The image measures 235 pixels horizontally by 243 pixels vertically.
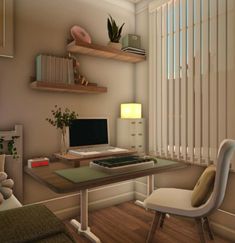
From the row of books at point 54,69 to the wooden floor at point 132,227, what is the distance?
156 cm

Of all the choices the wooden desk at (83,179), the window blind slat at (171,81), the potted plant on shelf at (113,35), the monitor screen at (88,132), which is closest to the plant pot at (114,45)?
the potted plant on shelf at (113,35)

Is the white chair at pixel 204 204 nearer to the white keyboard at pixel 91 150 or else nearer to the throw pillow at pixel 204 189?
the throw pillow at pixel 204 189

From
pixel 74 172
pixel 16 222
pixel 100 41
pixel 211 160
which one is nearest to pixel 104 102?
pixel 100 41

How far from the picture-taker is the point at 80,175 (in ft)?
6.33

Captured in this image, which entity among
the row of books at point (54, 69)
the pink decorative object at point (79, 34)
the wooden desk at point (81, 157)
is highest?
the pink decorative object at point (79, 34)

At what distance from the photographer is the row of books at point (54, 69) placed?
235 cm

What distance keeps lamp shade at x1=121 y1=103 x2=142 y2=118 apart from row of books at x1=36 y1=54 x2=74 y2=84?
2.59 ft

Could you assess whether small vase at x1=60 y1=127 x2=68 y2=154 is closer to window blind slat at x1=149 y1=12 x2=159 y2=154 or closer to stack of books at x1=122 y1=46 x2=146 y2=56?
window blind slat at x1=149 y1=12 x2=159 y2=154

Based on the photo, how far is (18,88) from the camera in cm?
239

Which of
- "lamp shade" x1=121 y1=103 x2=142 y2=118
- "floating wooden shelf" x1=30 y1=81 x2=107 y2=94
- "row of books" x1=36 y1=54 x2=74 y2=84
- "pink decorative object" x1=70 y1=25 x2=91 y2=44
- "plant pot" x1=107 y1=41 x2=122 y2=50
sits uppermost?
"pink decorative object" x1=70 y1=25 x2=91 y2=44

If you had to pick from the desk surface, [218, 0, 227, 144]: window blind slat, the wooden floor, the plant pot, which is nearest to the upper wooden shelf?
the plant pot

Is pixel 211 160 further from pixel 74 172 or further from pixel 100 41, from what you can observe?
pixel 100 41

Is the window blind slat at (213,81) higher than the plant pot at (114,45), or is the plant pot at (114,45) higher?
the plant pot at (114,45)

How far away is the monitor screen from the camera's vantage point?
2.46 metres
